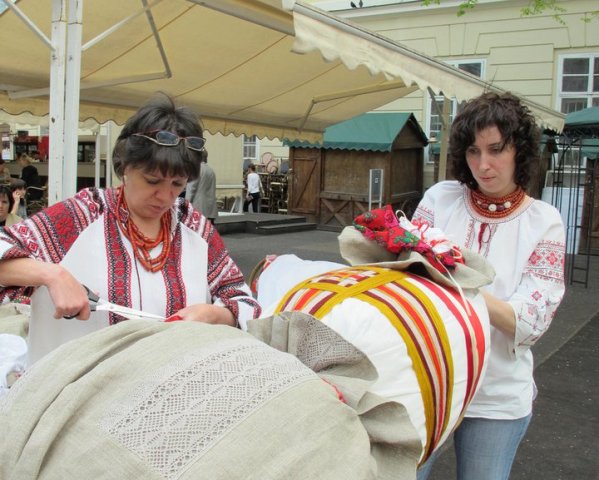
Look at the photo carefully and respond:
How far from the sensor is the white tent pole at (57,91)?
3490 mm

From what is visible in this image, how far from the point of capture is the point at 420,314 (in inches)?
50.0

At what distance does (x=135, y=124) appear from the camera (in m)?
1.69

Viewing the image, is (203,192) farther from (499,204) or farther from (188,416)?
(188,416)

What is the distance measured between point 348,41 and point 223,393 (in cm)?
340

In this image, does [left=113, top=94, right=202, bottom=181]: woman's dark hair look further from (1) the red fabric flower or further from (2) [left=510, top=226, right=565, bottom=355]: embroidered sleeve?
(2) [left=510, top=226, right=565, bottom=355]: embroidered sleeve

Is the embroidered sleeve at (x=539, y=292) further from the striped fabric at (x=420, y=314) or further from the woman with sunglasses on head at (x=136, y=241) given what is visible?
the woman with sunglasses on head at (x=136, y=241)

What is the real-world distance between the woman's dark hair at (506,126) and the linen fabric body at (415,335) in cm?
63

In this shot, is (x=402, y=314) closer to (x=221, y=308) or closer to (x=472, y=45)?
(x=221, y=308)

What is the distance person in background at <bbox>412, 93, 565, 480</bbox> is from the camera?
1.82 m

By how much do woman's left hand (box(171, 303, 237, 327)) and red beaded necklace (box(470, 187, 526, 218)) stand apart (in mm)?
836

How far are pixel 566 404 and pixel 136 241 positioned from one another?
399 cm

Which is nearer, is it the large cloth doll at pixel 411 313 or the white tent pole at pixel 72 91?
the large cloth doll at pixel 411 313

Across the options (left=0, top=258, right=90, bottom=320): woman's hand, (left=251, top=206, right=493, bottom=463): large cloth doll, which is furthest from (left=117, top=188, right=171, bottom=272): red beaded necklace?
(left=251, top=206, right=493, bottom=463): large cloth doll

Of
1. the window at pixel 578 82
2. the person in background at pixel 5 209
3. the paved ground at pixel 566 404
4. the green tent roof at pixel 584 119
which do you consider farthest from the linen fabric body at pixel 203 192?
the window at pixel 578 82
